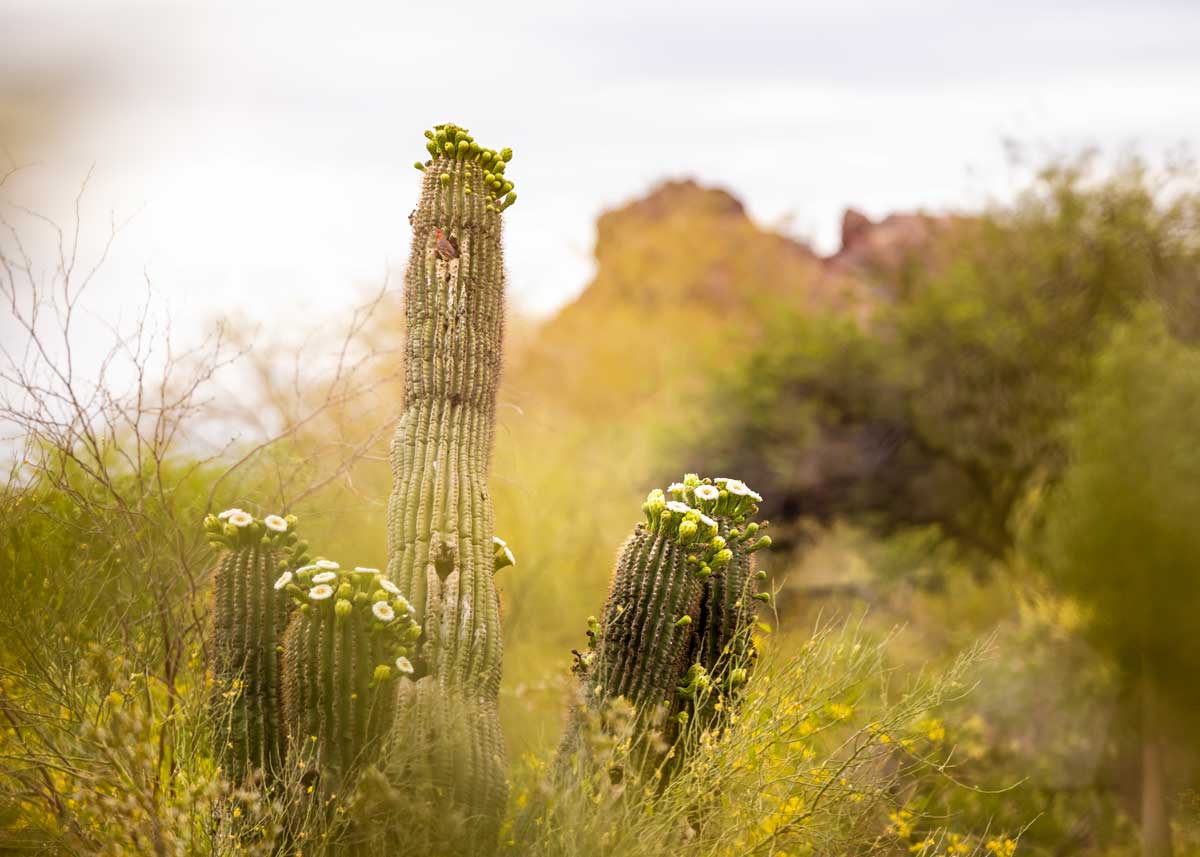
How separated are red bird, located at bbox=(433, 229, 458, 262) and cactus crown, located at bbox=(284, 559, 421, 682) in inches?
56.6

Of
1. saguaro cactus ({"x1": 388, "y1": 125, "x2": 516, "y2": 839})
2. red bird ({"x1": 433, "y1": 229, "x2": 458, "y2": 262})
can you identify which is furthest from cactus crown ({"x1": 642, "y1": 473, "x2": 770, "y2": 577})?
red bird ({"x1": 433, "y1": 229, "x2": 458, "y2": 262})

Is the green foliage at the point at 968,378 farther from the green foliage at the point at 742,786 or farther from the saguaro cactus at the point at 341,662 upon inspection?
the saguaro cactus at the point at 341,662

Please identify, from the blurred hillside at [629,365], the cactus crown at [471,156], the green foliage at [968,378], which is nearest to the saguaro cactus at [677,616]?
the blurred hillside at [629,365]

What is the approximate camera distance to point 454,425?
17.3 ft

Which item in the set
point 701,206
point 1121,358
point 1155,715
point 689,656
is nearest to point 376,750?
point 689,656

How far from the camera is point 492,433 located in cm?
543

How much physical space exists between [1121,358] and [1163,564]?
380 centimetres

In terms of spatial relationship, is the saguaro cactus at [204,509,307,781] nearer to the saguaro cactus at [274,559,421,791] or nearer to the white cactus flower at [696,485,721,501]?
the saguaro cactus at [274,559,421,791]

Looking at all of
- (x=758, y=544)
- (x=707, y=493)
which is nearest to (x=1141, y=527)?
(x=758, y=544)

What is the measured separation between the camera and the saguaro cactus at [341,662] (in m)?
4.66

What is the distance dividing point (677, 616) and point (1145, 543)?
30.5ft

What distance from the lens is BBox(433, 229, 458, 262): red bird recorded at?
5.25 metres

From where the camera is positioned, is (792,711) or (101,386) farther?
(101,386)

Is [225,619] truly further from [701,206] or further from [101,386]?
[701,206]
